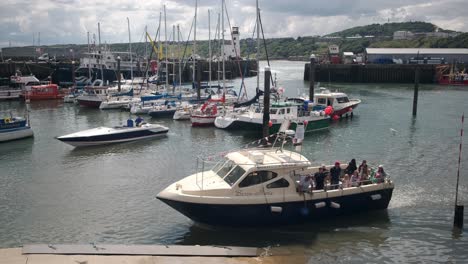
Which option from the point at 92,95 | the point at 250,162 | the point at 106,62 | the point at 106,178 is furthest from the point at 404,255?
the point at 106,62

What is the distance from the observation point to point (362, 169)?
19.2 metres

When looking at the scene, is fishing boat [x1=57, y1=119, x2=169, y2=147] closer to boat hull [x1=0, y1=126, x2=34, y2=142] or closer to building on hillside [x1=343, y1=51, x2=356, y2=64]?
boat hull [x1=0, y1=126, x2=34, y2=142]

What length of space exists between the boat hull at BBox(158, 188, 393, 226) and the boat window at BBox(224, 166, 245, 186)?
973mm

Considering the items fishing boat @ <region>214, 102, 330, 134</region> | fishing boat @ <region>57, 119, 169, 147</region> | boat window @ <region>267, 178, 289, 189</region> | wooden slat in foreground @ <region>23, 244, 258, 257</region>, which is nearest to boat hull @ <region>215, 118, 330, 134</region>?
fishing boat @ <region>214, 102, 330, 134</region>

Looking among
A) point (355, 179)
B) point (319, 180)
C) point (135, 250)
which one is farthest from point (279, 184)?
point (135, 250)

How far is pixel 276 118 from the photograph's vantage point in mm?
37875

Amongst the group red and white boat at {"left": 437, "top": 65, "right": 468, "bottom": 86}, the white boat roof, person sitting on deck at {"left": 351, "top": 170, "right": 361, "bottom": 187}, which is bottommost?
person sitting on deck at {"left": 351, "top": 170, "right": 361, "bottom": 187}

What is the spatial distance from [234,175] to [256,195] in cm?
113

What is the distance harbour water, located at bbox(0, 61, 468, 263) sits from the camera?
16.6m

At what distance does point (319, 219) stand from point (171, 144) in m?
19.9

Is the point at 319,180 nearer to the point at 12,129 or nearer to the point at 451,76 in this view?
the point at 12,129

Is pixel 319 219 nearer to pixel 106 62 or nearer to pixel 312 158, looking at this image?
pixel 312 158

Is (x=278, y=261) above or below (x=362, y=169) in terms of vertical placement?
below

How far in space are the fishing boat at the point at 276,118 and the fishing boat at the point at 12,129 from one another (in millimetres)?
15922
